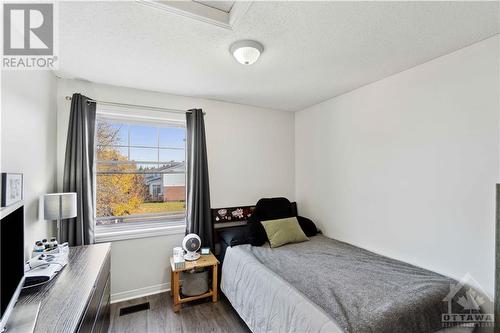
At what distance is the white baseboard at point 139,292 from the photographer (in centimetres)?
265

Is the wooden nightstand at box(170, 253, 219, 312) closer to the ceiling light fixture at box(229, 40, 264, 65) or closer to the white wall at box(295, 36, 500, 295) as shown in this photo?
the white wall at box(295, 36, 500, 295)

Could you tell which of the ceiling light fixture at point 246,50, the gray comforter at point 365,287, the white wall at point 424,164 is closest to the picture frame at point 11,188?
the ceiling light fixture at point 246,50

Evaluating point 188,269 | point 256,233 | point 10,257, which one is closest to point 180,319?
point 188,269

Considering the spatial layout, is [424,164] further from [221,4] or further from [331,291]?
[221,4]

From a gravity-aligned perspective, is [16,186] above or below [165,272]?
above

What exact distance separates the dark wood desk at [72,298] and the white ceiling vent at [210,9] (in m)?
1.75


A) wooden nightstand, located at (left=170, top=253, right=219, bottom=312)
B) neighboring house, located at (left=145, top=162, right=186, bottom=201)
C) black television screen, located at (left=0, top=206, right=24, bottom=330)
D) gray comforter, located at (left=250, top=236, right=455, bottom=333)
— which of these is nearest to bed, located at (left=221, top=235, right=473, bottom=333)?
gray comforter, located at (left=250, top=236, right=455, bottom=333)

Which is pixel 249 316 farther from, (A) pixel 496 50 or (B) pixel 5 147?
(A) pixel 496 50

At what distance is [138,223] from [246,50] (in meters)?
2.43

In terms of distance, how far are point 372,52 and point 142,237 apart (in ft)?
10.1

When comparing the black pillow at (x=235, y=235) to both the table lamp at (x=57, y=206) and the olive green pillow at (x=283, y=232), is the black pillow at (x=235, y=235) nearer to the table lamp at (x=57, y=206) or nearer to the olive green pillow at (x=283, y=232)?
the olive green pillow at (x=283, y=232)

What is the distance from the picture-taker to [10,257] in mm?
1109

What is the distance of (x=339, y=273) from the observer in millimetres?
2027

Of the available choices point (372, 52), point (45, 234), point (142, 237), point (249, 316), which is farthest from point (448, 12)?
point (45, 234)
